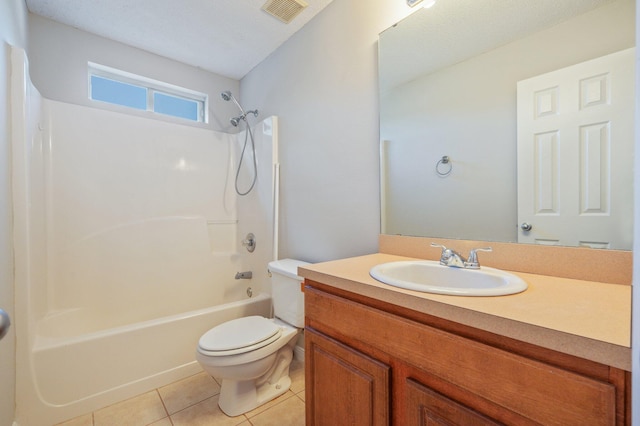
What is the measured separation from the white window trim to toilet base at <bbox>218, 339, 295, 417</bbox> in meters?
2.20

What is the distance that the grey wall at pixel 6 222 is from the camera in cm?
118

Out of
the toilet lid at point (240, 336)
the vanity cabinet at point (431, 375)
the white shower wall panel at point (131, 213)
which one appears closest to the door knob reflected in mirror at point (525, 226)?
the vanity cabinet at point (431, 375)

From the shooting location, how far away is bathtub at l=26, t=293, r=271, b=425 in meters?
1.42

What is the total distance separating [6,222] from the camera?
50.7 inches

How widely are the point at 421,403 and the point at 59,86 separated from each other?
2840 mm

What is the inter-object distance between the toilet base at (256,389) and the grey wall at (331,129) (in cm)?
67

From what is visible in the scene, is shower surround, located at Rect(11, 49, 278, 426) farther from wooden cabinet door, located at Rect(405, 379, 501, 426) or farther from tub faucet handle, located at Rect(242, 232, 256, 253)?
wooden cabinet door, located at Rect(405, 379, 501, 426)

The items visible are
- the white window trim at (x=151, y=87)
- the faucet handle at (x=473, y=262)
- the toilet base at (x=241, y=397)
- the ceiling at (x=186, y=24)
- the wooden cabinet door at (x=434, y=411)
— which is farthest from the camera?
the white window trim at (x=151, y=87)

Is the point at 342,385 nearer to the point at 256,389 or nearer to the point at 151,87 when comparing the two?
the point at 256,389

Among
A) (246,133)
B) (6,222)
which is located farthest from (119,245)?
(246,133)

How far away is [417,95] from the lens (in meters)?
1.38

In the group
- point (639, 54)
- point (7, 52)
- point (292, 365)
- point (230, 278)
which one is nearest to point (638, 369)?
point (639, 54)

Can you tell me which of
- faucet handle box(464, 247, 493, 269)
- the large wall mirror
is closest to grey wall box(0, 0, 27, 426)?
the large wall mirror

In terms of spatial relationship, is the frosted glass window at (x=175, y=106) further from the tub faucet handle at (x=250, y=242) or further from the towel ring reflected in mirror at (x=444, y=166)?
the towel ring reflected in mirror at (x=444, y=166)
